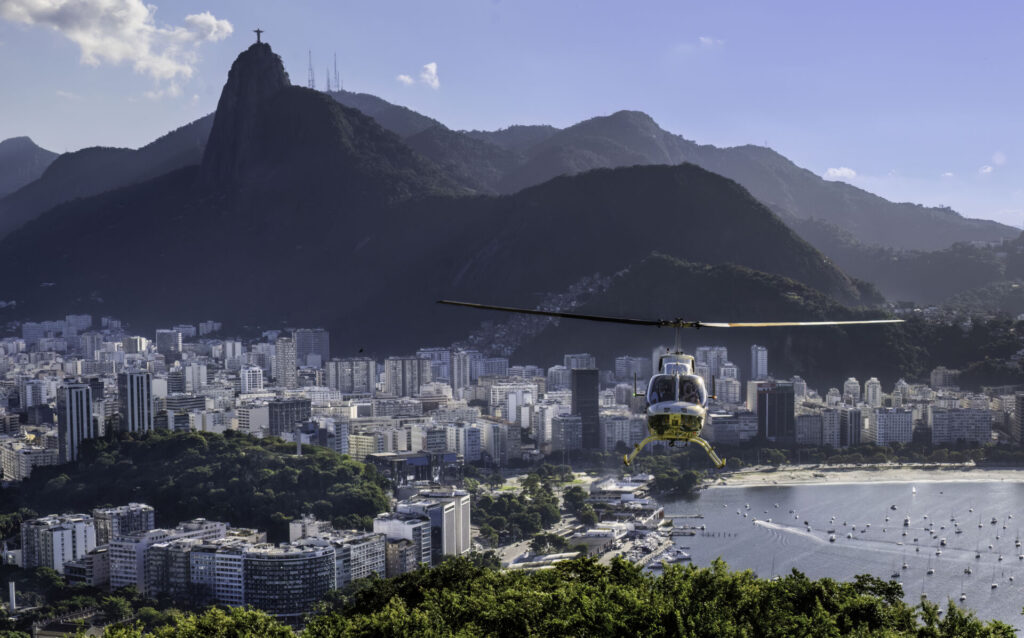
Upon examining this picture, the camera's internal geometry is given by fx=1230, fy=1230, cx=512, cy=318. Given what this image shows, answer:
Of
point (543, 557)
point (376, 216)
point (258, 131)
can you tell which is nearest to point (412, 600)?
point (543, 557)

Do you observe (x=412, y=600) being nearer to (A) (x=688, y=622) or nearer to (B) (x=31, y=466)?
(A) (x=688, y=622)

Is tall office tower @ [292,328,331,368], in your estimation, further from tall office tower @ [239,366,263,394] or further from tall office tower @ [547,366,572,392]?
tall office tower @ [547,366,572,392]

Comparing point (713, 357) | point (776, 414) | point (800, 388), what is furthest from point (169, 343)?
point (776, 414)

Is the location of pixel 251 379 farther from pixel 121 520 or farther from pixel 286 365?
pixel 121 520

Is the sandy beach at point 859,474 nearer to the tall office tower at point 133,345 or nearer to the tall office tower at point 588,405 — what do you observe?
the tall office tower at point 588,405

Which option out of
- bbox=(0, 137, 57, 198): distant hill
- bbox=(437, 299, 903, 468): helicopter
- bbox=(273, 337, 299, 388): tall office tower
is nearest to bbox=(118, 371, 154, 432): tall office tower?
bbox=(273, 337, 299, 388): tall office tower
